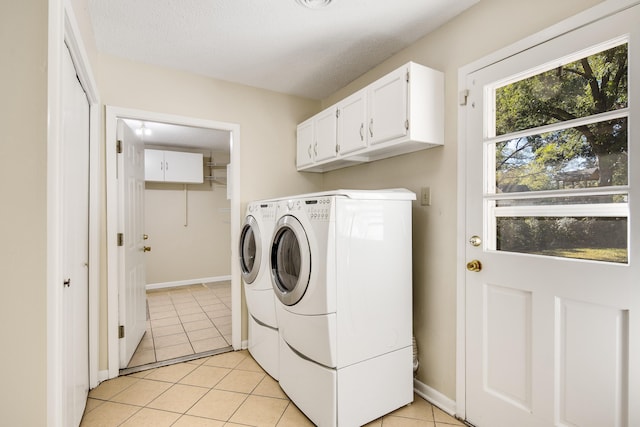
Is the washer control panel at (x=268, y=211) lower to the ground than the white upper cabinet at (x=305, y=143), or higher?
lower

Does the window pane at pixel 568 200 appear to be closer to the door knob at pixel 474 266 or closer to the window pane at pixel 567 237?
the window pane at pixel 567 237

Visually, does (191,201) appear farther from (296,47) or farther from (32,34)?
(32,34)

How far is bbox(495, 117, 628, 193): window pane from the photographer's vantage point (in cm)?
123

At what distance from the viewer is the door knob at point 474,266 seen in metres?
1.70

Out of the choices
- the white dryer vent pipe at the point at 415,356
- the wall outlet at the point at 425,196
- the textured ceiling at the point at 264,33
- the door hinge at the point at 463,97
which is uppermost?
the textured ceiling at the point at 264,33

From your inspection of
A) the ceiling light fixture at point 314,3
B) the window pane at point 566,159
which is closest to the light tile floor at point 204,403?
the window pane at point 566,159

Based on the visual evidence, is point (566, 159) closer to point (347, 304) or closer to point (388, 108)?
point (388, 108)

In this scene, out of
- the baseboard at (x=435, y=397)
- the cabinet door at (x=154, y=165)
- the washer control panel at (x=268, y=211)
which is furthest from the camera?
the cabinet door at (x=154, y=165)

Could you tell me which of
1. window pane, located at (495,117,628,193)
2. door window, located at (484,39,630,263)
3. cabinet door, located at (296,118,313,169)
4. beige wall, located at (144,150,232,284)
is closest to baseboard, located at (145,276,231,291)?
beige wall, located at (144,150,232,284)

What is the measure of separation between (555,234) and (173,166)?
5.00 meters

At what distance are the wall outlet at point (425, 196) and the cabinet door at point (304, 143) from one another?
1.09 meters

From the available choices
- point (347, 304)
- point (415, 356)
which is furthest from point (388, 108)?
point (415, 356)

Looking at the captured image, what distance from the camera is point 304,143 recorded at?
2891mm

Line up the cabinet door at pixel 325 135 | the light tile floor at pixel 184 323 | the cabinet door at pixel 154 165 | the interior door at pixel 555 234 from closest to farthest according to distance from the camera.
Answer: the interior door at pixel 555 234
the cabinet door at pixel 325 135
the light tile floor at pixel 184 323
the cabinet door at pixel 154 165
